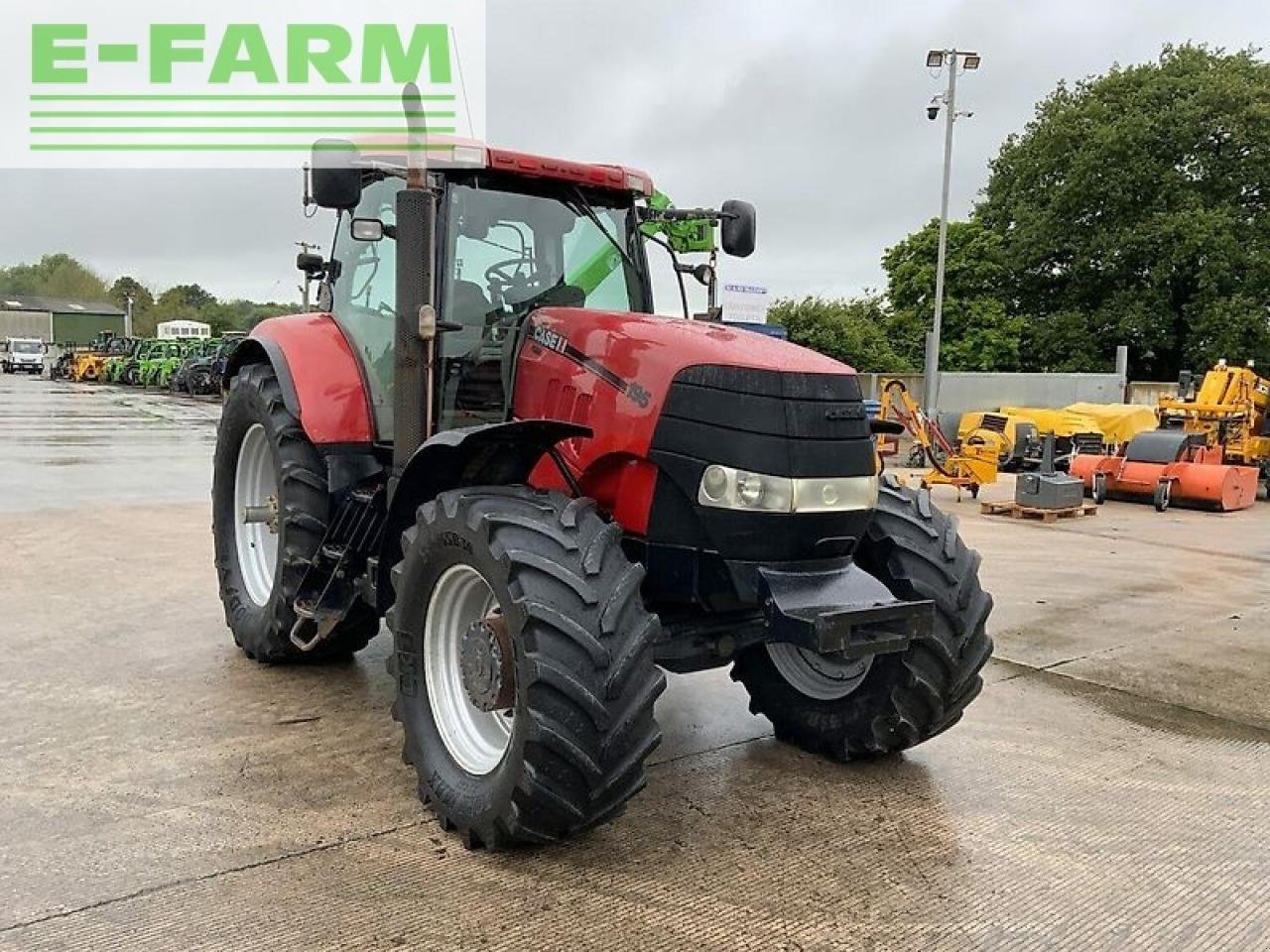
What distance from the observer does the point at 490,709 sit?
3.27m

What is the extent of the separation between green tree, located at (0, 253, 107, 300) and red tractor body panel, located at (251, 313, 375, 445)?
103547mm

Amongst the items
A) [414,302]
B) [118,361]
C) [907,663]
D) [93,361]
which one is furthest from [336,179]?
[93,361]

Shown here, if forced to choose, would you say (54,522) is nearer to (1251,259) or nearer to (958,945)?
(958,945)

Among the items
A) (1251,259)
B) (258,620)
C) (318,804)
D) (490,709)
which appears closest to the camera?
(490,709)

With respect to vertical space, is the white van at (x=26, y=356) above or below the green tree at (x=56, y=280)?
below

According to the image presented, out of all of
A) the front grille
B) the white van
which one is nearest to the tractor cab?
the front grille

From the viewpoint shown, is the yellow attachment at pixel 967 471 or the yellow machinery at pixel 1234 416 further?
the yellow machinery at pixel 1234 416

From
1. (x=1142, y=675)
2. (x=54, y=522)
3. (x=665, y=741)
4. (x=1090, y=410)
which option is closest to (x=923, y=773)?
(x=665, y=741)

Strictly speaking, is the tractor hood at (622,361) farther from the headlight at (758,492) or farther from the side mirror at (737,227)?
the side mirror at (737,227)

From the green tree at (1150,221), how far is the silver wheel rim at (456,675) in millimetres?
32239

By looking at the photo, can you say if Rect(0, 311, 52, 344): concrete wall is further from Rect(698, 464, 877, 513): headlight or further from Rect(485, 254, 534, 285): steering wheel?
Rect(698, 464, 877, 513): headlight

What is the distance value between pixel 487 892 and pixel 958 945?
1.29m

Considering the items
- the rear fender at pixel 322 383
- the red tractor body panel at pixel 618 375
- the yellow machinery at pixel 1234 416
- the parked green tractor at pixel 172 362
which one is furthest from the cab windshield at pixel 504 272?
the parked green tractor at pixel 172 362

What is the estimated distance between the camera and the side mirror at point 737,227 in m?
4.51
